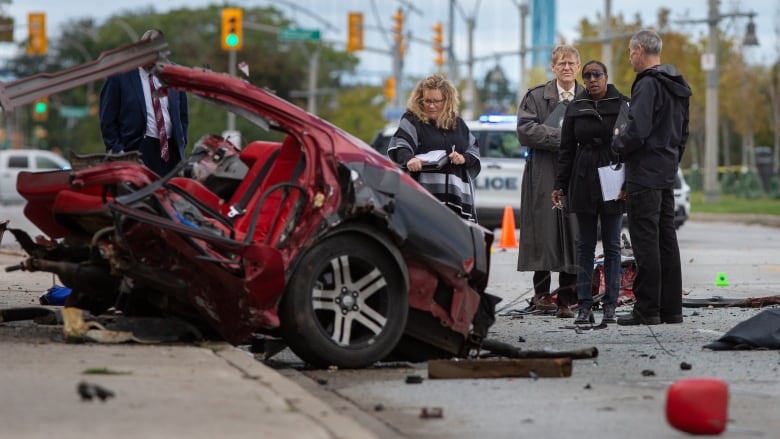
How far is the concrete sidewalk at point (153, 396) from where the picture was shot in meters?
5.98

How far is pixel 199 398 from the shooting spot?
22.1 ft

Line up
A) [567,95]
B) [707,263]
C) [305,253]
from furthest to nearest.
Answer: [707,263] → [567,95] → [305,253]

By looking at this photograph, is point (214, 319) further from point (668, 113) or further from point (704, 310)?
point (704, 310)

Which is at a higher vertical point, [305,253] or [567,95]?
[567,95]

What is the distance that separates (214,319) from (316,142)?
106cm

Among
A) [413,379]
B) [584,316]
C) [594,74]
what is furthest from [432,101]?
[413,379]

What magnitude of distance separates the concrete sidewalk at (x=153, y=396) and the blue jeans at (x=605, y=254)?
3.54 m

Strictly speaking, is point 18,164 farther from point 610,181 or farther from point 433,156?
point 610,181

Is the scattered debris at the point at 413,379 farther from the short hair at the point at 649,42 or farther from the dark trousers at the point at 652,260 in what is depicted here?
the short hair at the point at 649,42

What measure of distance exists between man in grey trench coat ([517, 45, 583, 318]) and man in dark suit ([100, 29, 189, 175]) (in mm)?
2661

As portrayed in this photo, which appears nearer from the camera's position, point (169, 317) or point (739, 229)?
point (169, 317)

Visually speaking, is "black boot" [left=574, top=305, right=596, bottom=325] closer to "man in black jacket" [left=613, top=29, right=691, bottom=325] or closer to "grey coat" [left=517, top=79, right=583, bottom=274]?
"man in black jacket" [left=613, top=29, right=691, bottom=325]

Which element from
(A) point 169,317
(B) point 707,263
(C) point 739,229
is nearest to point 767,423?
(A) point 169,317

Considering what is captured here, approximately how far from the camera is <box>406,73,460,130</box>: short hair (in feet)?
37.3
